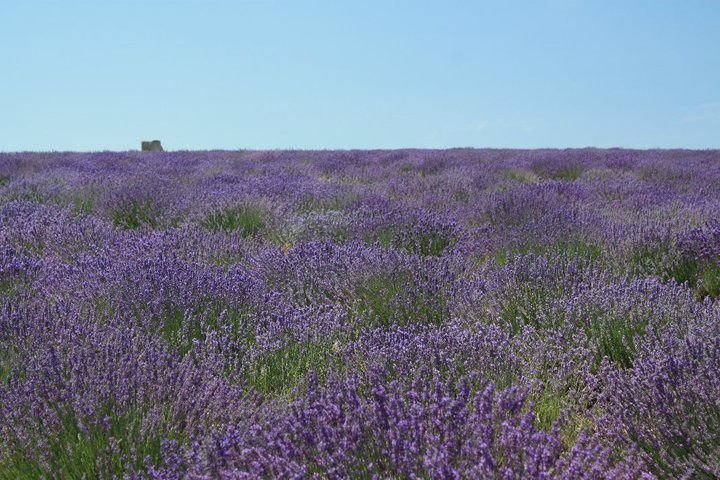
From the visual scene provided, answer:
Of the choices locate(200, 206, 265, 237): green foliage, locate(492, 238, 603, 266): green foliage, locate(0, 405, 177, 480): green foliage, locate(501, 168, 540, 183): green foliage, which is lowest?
locate(0, 405, 177, 480): green foliage

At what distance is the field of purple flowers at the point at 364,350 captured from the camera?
1540mm

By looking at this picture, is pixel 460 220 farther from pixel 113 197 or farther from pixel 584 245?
pixel 113 197

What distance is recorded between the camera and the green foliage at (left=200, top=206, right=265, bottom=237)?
514cm

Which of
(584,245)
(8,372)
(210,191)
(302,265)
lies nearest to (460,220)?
(584,245)

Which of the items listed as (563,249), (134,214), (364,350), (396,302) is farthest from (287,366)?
(134,214)

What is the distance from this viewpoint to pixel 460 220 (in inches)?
203

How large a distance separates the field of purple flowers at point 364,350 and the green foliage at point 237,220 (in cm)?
3

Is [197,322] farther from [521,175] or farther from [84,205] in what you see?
[521,175]

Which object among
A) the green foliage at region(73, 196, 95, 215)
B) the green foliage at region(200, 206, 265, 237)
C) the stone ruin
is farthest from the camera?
the stone ruin

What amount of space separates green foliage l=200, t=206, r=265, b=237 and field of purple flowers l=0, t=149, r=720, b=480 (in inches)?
1.4

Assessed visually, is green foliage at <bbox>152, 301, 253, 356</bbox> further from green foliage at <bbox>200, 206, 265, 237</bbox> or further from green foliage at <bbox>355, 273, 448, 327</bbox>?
green foliage at <bbox>200, 206, 265, 237</bbox>

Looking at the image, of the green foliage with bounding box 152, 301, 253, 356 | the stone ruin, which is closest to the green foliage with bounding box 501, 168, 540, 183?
the green foliage with bounding box 152, 301, 253, 356

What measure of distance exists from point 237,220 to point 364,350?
321 centimetres

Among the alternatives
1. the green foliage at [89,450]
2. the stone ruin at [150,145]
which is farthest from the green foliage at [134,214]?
the stone ruin at [150,145]
